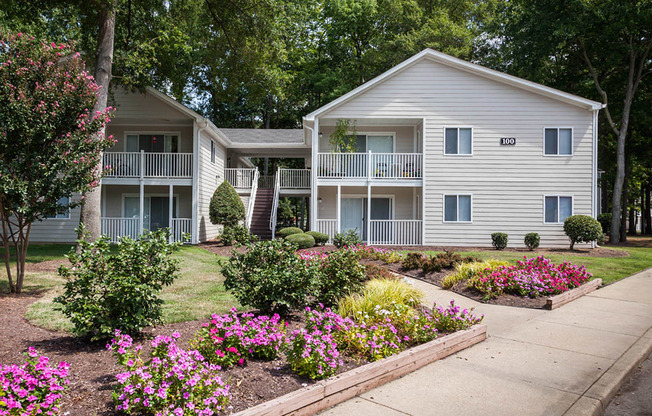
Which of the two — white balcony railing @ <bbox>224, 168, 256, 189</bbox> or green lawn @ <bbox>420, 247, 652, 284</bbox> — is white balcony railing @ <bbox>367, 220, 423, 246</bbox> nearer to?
green lawn @ <bbox>420, 247, 652, 284</bbox>

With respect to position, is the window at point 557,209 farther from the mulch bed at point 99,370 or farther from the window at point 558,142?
the mulch bed at point 99,370

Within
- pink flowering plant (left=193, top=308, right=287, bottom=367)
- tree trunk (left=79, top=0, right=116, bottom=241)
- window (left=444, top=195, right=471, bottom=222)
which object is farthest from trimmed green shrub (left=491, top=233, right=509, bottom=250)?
pink flowering plant (left=193, top=308, right=287, bottom=367)

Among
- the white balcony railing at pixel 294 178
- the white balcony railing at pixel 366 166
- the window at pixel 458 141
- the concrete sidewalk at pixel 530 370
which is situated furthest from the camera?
the white balcony railing at pixel 294 178

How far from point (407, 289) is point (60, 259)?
10140 millimetres

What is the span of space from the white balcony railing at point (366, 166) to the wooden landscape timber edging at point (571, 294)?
31.6ft

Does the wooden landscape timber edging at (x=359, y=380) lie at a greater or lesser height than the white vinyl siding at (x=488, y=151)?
lesser

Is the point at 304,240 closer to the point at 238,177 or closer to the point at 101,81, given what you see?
the point at 101,81

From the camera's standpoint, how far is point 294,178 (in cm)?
2431

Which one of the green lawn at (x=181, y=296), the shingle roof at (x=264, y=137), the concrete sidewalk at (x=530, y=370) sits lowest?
the concrete sidewalk at (x=530, y=370)

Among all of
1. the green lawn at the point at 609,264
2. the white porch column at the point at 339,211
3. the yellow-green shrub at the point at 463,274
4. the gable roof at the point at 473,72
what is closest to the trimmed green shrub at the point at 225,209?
the white porch column at the point at 339,211

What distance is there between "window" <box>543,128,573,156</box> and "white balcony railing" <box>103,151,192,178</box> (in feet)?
50.1

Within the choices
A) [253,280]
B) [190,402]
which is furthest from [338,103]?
[190,402]

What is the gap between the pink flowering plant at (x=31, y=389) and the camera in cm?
283

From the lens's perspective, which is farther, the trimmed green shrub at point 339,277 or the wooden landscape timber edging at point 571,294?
the wooden landscape timber edging at point 571,294
